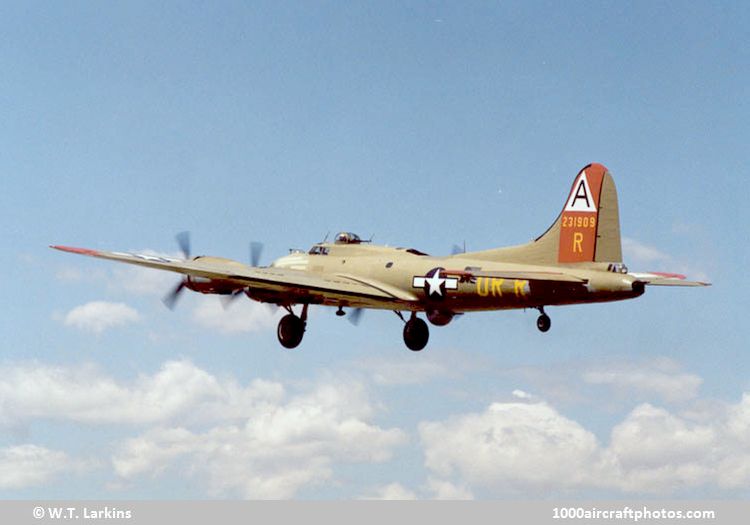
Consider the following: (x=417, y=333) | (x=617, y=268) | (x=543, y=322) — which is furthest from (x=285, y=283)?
(x=617, y=268)

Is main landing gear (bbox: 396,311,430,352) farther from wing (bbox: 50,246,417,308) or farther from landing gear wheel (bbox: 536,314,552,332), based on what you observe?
landing gear wheel (bbox: 536,314,552,332)

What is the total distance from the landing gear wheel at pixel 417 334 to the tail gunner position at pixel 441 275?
0.12 ft

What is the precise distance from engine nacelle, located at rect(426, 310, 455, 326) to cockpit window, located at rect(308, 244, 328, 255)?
193 inches

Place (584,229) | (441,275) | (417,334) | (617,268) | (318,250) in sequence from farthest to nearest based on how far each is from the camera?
(318,250) < (417,334) < (441,275) < (584,229) < (617,268)

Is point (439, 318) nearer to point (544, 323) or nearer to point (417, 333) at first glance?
point (417, 333)

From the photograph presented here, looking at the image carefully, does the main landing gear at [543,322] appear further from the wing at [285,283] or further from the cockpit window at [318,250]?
the cockpit window at [318,250]

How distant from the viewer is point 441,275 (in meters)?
41.4

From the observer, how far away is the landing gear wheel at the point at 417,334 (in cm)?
4519

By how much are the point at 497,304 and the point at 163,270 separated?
1310 cm

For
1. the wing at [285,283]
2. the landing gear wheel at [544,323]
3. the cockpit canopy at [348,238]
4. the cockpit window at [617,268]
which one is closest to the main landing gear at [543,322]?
the landing gear wheel at [544,323]

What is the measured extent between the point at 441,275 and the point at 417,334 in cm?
447

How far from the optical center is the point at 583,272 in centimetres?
3797

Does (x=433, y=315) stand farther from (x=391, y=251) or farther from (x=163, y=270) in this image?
(x=163, y=270)

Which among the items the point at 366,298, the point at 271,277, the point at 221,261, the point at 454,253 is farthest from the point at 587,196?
the point at 221,261
